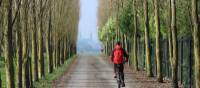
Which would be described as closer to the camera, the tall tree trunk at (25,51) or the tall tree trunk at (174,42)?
the tall tree trunk at (174,42)

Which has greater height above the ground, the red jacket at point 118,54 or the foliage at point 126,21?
the foliage at point 126,21

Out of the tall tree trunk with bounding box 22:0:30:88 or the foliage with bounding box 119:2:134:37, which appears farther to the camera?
the foliage with bounding box 119:2:134:37

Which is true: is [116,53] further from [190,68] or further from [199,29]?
[199,29]

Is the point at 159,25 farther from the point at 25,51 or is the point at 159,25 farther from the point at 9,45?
the point at 9,45

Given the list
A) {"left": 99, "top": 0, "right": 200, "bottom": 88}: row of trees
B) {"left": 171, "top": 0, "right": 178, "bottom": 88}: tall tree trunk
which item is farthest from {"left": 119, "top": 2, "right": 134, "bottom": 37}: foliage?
{"left": 171, "top": 0, "right": 178, "bottom": 88}: tall tree trunk

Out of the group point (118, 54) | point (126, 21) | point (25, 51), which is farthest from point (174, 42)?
point (126, 21)

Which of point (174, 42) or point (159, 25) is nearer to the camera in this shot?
point (174, 42)

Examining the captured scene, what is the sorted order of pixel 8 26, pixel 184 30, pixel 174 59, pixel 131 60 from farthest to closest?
pixel 131 60, pixel 184 30, pixel 174 59, pixel 8 26

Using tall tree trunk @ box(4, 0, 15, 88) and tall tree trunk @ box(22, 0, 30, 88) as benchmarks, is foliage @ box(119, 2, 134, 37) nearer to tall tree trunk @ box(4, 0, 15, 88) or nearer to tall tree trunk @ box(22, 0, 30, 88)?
tall tree trunk @ box(22, 0, 30, 88)

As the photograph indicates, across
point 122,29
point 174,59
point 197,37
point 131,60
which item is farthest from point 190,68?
point 122,29

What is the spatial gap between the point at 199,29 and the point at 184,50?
24.3ft

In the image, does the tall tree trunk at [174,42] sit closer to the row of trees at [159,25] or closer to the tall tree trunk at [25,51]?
the row of trees at [159,25]

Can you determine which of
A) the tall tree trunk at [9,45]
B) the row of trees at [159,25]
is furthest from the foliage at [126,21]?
the tall tree trunk at [9,45]

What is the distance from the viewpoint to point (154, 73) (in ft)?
125
